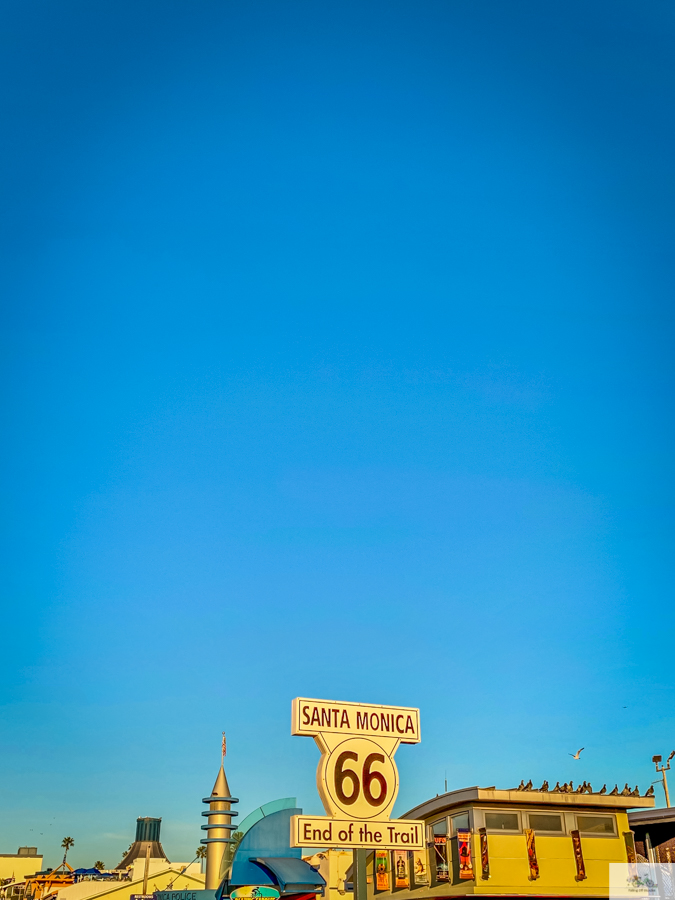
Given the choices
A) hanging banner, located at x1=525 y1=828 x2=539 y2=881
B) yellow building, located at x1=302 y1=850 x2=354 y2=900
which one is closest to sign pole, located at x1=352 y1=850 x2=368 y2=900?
hanging banner, located at x1=525 y1=828 x2=539 y2=881

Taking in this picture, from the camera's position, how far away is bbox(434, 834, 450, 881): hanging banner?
3372cm

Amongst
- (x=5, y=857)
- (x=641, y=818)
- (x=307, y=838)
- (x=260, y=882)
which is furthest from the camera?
(x=5, y=857)

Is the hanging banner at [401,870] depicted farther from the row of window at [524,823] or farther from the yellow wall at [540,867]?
the row of window at [524,823]

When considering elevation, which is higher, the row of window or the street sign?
the row of window

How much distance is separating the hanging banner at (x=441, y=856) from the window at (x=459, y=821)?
65 centimetres

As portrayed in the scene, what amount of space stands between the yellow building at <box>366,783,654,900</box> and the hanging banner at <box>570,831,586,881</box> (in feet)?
0.13

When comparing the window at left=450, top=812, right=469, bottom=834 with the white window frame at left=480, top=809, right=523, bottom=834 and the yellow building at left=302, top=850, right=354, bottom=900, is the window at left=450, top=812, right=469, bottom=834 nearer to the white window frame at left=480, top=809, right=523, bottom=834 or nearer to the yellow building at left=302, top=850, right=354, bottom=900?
the white window frame at left=480, top=809, right=523, bottom=834

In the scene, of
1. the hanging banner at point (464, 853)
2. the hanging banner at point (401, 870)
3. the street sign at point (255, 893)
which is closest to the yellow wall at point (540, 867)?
the hanging banner at point (464, 853)

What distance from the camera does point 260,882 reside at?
163 ft

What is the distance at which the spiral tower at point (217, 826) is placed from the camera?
74312 mm

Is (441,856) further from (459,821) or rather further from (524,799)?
(524,799)

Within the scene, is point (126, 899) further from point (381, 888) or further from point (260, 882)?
point (381, 888)

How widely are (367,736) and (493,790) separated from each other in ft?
51.0

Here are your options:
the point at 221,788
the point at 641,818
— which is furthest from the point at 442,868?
the point at 221,788
